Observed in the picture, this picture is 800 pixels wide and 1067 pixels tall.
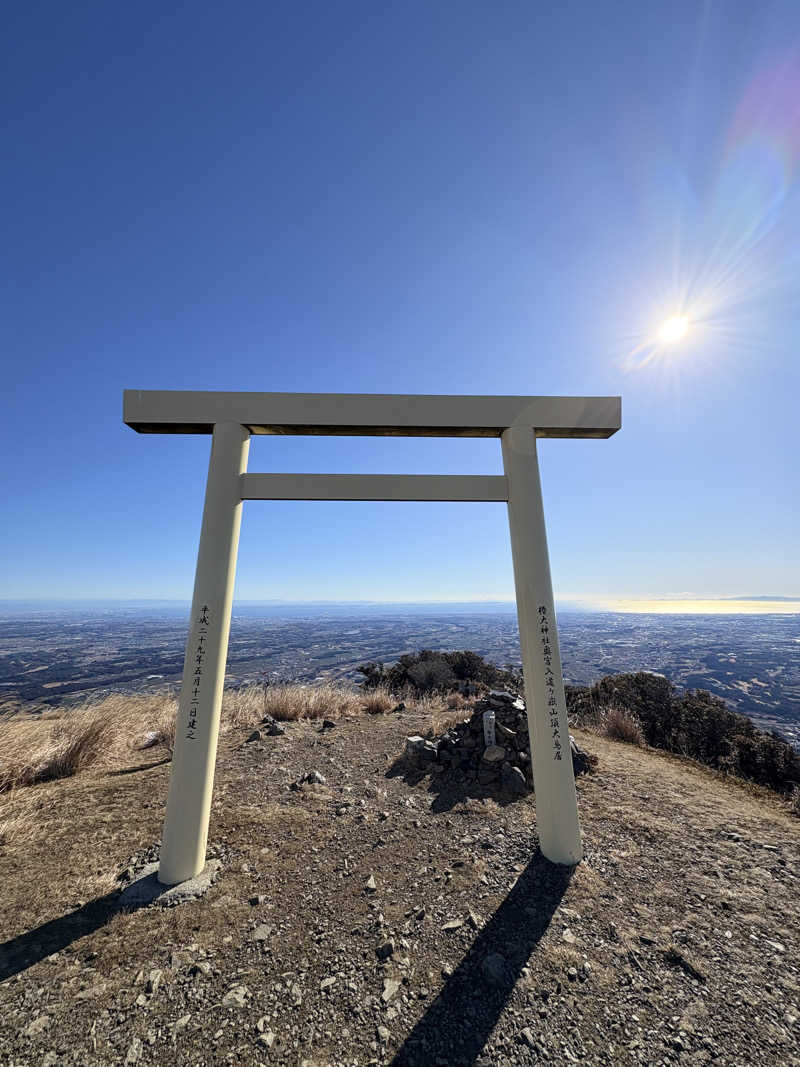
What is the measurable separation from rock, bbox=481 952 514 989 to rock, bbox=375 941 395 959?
0.56 meters

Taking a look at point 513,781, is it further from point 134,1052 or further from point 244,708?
point 244,708

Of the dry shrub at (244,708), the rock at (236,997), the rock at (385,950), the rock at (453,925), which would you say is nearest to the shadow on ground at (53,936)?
the rock at (236,997)

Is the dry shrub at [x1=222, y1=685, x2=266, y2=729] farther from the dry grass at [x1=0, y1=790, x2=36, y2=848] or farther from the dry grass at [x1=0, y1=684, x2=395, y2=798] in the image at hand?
the dry grass at [x1=0, y1=790, x2=36, y2=848]

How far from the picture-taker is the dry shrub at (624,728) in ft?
20.1

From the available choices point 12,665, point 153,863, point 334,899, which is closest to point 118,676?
point 12,665

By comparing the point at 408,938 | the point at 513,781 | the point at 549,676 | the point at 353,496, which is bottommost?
the point at 408,938

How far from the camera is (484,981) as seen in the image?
2107 millimetres

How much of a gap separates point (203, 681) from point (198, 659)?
0.60 ft

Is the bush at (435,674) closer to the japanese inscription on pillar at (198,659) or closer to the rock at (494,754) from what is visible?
the rock at (494,754)

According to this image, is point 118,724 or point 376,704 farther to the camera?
point 376,704

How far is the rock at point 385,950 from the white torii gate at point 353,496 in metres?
1.54

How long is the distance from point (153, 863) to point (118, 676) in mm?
20489

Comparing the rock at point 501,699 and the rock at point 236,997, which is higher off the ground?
the rock at point 501,699

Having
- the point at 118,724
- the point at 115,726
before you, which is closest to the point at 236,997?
the point at 115,726
